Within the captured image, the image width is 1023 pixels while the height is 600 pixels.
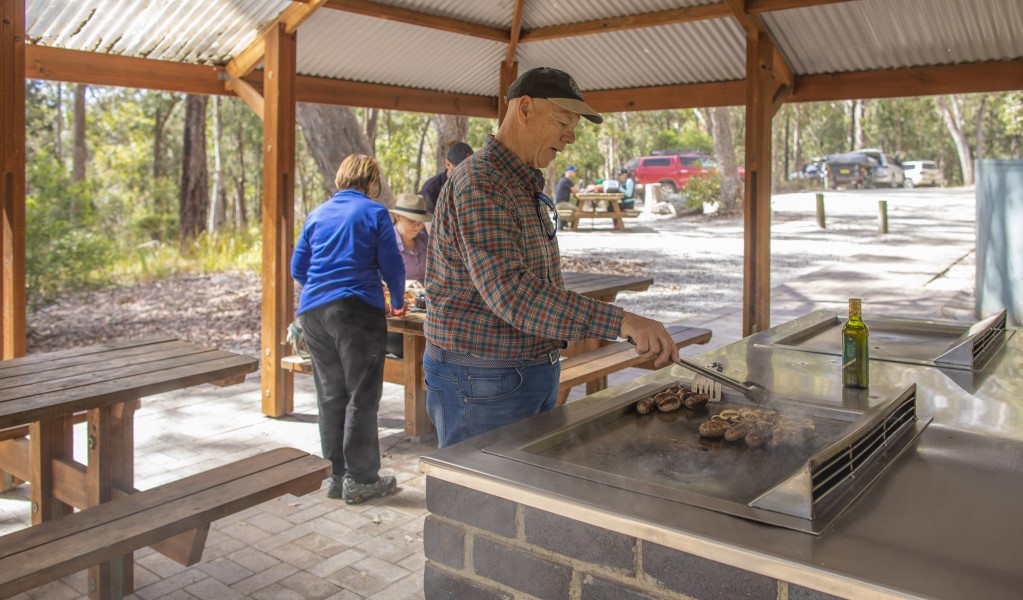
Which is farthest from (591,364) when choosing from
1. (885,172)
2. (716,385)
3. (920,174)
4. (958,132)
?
(958,132)

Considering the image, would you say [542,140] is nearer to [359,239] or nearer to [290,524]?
[359,239]

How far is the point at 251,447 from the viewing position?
5.71m

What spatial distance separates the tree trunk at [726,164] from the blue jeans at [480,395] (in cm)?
2303

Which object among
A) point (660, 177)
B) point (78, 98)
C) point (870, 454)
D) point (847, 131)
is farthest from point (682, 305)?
point (847, 131)

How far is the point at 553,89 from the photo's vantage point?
8.94 feet

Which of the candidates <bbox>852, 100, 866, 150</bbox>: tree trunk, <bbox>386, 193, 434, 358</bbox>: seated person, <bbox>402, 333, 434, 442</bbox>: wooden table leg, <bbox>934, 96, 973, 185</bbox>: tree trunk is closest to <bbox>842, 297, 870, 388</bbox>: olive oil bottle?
<bbox>402, 333, 434, 442</bbox>: wooden table leg

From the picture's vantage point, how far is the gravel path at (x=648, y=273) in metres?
10.8

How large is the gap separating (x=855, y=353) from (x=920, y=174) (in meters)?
38.0

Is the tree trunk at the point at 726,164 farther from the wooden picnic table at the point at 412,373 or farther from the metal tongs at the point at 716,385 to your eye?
the metal tongs at the point at 716,385

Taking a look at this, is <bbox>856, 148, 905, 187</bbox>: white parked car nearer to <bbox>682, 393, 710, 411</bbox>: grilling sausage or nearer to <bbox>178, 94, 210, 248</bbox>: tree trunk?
<bbox>178, 94, 210, 248</bbox>: tree trunk

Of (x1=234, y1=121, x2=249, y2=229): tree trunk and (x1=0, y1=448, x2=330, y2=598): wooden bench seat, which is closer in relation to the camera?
(x1=0, y1=448, x2=330, y2=598): wooden bench seat

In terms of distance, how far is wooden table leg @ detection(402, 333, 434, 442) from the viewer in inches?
230

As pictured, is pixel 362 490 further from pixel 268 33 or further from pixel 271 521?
pixel 268 33

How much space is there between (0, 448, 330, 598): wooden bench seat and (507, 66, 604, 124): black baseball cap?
1.77 meters
